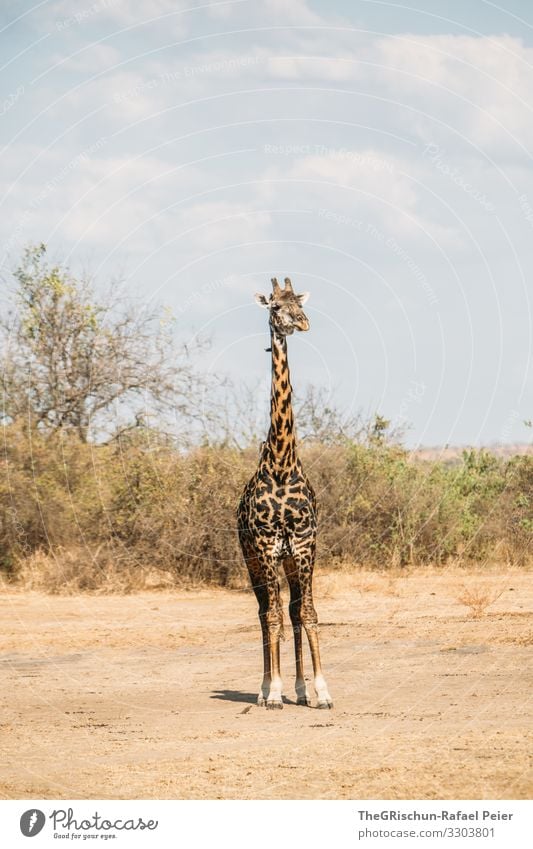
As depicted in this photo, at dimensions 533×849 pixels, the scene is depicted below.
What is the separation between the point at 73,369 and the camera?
35.4 meters

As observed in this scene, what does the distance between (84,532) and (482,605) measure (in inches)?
398

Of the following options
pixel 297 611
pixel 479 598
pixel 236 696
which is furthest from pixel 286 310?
pixel 479 598

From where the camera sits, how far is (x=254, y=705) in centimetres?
1339

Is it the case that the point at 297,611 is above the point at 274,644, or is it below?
above

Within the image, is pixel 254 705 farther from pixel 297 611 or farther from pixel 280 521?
pixel 280 521

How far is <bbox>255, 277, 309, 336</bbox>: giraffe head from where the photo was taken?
13.0m

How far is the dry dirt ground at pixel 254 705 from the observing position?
9.96 m

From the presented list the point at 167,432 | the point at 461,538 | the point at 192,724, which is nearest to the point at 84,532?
the point at 167,432

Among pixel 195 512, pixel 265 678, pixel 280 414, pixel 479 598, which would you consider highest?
pixel 280 414

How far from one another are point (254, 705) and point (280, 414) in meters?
3.07

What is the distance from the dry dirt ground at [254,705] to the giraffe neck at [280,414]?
2611mm

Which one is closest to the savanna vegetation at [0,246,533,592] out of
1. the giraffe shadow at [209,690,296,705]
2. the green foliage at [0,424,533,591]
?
the green foliage at [0,424,533,591]

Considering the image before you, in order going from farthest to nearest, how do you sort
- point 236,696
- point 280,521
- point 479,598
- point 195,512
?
point 195,512 → point 479,598 → point 236,696 → point 280,521
